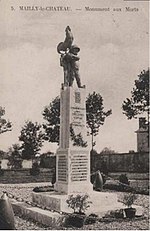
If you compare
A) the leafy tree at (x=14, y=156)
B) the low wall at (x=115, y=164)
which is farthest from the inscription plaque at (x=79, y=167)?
the low wall at (x=115, y=164)

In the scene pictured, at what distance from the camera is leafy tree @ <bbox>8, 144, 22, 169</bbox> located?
195 inches

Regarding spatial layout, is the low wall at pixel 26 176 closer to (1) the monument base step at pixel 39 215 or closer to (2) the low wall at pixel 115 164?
(1) the monument base step at pixel 39 215

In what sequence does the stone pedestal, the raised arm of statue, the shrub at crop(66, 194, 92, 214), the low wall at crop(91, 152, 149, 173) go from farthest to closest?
1. the low wall at crop(91, 152, 149, 173)
2. the stone pedestal
3. the raised arm of statue
4. the shrub at crop(66, 194, 92, 214)

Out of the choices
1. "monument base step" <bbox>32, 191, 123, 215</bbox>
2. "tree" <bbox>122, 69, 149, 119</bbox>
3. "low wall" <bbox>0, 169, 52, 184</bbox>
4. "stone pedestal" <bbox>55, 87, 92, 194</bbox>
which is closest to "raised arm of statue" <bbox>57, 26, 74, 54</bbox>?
"stone pedestal" <bbox>55, 87, 92, 194</bbox>

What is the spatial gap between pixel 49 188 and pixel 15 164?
29.3 inches

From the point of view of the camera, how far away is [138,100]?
5527 millimetres

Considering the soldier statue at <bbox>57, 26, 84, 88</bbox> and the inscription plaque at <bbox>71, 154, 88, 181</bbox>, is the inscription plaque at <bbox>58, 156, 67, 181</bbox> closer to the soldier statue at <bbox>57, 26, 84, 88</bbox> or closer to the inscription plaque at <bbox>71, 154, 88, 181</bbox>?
the inscription plaque at <bbox>71, 154, 88, 181</bbox>

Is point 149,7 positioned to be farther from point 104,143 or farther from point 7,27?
point 104,143

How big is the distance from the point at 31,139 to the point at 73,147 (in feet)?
1.87

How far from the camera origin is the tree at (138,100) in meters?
5.20

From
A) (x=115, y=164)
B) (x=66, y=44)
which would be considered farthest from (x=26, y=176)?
(x=66, y=44)

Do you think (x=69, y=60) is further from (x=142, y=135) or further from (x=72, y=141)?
(x=142, y=135)

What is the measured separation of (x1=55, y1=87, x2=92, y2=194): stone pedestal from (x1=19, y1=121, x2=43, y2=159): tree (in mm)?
374

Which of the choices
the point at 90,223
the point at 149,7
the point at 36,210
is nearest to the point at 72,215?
the point at 90,223
